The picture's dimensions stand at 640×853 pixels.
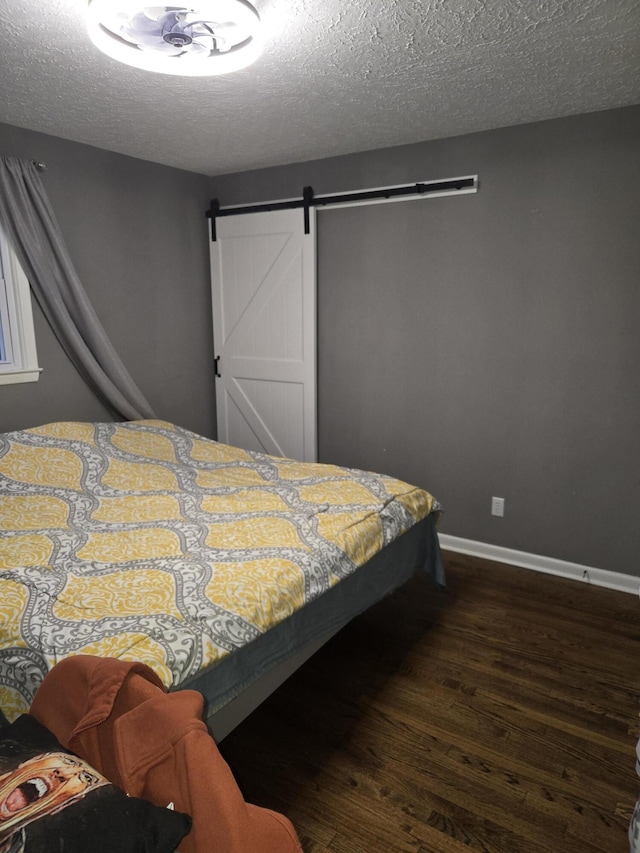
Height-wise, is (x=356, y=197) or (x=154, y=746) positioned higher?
(x=356, y=197)

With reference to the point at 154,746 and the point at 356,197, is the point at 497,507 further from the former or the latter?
the point at 154,746

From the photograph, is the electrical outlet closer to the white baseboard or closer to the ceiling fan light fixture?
the white baseboard

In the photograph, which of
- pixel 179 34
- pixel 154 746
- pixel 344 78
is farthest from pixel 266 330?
pixel 154 746

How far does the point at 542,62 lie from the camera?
7.38 feet

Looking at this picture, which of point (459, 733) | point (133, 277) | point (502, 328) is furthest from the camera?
point (133, 277)

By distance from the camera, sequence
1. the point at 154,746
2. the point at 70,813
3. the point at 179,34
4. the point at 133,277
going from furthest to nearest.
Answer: the point at 133,277, the point at 179,34, the point at 154,746, the point at 70,813

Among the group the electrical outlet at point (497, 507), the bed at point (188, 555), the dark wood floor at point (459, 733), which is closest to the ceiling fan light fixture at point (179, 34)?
the bed at point (188, 555)

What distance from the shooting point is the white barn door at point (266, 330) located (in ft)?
12.8

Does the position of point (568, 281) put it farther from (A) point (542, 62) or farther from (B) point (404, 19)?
(B) point (404, 19)

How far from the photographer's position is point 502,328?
3.28 meters

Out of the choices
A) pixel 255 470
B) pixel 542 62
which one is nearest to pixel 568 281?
pixel 542 62

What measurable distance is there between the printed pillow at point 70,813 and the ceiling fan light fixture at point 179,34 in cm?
194

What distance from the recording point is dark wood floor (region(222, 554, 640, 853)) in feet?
5.60

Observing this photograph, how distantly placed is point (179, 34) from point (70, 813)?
2.10 meters
